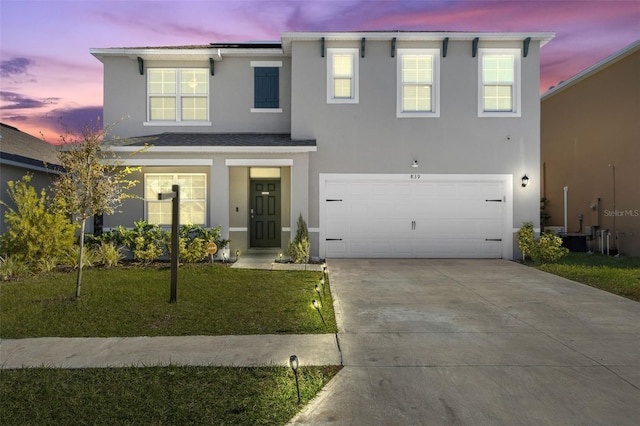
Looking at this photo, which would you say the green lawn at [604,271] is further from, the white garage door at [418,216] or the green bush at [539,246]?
the white garage door at [418,216]

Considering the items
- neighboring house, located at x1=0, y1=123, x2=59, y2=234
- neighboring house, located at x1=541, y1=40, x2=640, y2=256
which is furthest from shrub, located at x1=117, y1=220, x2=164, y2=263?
neighboring house, located at x1=541, y1=40, x2=640, y2=256

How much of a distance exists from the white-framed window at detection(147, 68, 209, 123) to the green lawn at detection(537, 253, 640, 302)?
1098cm

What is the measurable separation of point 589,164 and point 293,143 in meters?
11.1

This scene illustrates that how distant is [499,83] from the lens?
13.0 metres

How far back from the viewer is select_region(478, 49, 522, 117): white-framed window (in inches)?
507

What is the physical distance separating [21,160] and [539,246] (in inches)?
587

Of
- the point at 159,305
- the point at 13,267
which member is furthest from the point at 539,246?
the point at 13,267

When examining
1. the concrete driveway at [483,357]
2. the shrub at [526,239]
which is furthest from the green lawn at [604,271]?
the shrub at [526,239]

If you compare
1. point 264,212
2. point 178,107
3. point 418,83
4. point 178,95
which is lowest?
point 264,212

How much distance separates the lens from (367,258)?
1298 centimetres

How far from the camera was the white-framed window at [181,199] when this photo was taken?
12844mm

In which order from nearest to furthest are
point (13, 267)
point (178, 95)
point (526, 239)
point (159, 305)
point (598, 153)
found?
point (159, 305) → point (13, 267) → point (526, 239) → point (178, 95) → point (598, 153)

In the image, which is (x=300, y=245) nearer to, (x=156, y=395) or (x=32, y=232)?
(x=32, y=232)

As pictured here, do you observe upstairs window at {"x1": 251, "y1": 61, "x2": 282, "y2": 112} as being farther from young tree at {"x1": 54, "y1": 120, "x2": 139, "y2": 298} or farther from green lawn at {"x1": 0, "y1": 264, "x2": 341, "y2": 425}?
young tree at {"x1": 54, "y1": 120, "x2": 139, "y2": 298}
